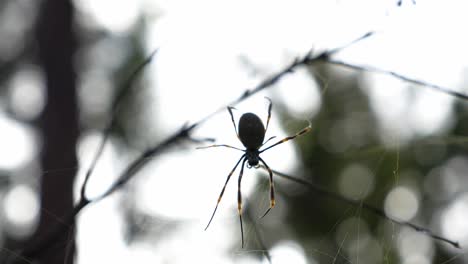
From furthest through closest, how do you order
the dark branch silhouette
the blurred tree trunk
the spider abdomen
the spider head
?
the blurred tree trunk → the spider head → the spider abdomen → the dark branch silhouette

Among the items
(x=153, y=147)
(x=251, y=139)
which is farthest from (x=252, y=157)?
(x=153, y=147)

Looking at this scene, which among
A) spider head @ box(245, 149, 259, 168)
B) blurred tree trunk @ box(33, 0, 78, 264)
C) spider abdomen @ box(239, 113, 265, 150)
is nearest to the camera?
spider abdomen @ box(239, 113, 265, 150)

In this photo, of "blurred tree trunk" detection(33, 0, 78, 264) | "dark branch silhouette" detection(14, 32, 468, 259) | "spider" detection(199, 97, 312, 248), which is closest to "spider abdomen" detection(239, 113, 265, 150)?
"spider" detection(199, 97, 312, 248)

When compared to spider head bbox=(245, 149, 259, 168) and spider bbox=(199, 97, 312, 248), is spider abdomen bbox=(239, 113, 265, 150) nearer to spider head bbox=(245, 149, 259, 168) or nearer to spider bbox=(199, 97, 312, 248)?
spider bbox=(199, 97, 312, 248)

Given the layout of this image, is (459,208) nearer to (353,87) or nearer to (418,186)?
(418,186)

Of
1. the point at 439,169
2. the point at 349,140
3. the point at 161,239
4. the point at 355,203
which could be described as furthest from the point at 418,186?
the point at 355,203

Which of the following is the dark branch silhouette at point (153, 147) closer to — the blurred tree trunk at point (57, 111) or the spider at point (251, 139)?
the spider at point (251, 139)
